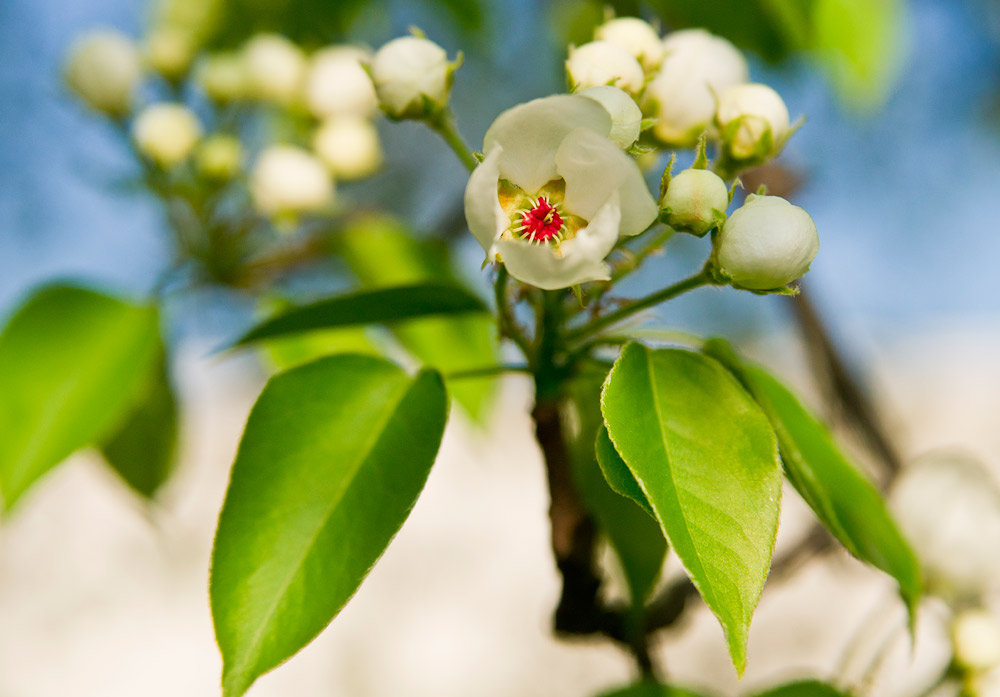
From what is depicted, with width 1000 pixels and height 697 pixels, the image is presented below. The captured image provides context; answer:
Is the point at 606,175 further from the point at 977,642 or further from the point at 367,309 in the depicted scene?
the point at 977,642

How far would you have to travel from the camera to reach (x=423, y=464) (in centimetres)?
40

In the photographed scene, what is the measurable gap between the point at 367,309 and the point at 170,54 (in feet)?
1.81

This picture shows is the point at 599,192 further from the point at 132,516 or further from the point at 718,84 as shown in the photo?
the point at 132,516

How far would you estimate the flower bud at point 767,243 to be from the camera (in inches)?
14.1

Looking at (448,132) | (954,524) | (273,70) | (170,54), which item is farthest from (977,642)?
(170,54)

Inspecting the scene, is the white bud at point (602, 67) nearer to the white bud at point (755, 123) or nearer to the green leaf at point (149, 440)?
the white bud at point (755, 123)

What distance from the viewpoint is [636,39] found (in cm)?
46

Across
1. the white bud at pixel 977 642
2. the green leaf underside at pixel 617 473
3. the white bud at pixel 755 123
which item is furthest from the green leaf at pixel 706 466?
the white bud at pixel 977 642

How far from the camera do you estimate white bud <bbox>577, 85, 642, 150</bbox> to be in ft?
1.18

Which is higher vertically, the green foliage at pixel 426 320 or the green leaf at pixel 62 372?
the green leaf at pixel 62 372

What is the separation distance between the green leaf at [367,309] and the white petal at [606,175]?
155 millimetres

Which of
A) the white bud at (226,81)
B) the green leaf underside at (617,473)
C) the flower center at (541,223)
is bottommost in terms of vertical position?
the white bud at (226,81)

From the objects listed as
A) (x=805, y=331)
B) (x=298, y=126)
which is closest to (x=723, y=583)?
(x=805, y=331)

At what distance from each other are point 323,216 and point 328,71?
15cm
